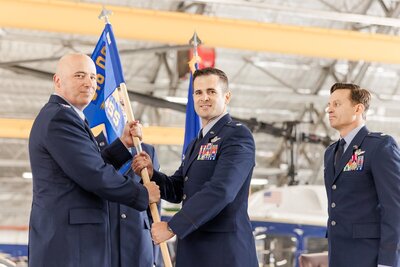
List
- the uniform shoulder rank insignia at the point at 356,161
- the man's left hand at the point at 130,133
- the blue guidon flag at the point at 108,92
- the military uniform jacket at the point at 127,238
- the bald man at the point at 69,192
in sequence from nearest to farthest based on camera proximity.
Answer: the bald man at the point at 69,192 → the uniform shoulder rank insignia at the point at 356,161 → the man's left hand at the point at 130,133 → the military uniform jacket at the point at 127,238 → the blue guidon flag at the point at 108,92

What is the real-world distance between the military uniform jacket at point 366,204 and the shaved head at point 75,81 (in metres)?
1.48

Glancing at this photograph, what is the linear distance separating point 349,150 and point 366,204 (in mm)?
329

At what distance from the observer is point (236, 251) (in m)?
3.51

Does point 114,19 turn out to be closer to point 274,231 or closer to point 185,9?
point 274,231

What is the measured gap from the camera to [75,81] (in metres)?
3.61

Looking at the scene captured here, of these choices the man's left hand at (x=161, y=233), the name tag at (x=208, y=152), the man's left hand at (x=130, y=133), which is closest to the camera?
the man's left hand at (x=161, y=233)

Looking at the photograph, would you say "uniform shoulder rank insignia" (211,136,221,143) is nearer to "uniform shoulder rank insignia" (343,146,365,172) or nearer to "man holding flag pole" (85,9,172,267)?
"man holding flag pole" (85,9,172,267)

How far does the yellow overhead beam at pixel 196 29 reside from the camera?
827 cm

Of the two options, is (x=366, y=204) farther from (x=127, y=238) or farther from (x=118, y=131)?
(x=118, y=131)

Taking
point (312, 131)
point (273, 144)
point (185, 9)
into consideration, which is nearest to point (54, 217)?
point (185, 9)

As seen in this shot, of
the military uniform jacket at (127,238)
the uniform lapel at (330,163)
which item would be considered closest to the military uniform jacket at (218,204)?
the uniform lapel at (330,163)

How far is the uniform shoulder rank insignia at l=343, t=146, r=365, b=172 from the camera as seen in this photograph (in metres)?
3.79

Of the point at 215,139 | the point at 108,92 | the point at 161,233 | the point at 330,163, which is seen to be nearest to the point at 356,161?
the point at 330,163

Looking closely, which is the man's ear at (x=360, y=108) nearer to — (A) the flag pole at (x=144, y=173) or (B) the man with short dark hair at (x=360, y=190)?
(B) the man with short dark hair at (x=360, y=190)
